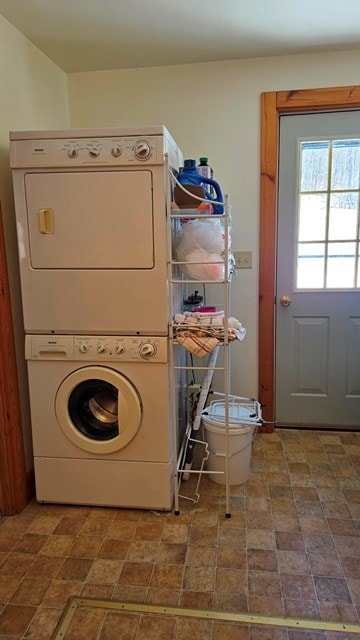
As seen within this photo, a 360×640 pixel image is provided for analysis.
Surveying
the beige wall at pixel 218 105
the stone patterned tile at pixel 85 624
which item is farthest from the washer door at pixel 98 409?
the beige wall at pixel 218 105

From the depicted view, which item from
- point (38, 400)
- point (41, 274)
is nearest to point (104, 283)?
point (41, 274)

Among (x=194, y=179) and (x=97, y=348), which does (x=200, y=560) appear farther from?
(x=194, y=179)

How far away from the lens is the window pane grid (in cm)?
248

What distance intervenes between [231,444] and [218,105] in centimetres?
195

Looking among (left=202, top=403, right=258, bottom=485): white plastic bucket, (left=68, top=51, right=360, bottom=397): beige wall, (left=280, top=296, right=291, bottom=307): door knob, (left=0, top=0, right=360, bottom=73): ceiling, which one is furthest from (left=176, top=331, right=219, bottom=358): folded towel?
(left=0, top=0, right=360, bottom=73): ceiling

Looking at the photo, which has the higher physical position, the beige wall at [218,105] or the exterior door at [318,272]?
the beige wall at [218,105]

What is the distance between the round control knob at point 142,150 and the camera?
5.57ft

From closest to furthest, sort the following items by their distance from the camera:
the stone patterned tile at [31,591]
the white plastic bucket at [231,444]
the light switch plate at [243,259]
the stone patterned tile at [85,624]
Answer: the stone patterned tile at [85,624]
the stone patterned tile at [31,591]
the white plastic bucket at [231,444]
the light switch plate at [243,259]

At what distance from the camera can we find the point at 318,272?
8.57ft

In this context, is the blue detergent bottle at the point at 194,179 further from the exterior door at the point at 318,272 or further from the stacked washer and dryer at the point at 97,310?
the exterior door at the point at 318,272

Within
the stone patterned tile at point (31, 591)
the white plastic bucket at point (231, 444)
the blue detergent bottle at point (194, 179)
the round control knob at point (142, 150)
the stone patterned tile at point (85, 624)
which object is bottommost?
the stone patterned tile at point (85, 624)

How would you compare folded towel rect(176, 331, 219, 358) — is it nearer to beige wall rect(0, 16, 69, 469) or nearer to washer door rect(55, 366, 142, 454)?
washer door rect(55, 366, 142, 454)

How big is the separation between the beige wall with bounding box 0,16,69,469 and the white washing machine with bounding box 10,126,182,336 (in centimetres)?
15

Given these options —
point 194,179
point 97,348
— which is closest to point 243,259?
point 194,179
